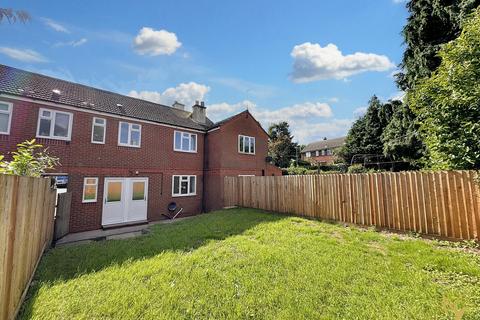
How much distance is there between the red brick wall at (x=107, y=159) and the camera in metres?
9.00

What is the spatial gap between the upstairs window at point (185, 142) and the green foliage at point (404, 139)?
14.9 m

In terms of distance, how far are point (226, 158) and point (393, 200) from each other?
398 inches

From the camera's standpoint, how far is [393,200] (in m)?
6.95

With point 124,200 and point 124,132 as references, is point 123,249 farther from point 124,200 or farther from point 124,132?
point 124,132

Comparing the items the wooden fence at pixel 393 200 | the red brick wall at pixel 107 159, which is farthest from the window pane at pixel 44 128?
the wooden fence at pixel 393 200

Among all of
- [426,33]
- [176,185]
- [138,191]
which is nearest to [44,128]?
[138,191]

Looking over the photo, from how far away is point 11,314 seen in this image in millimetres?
2758

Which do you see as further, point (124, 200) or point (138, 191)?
point (138, 191)

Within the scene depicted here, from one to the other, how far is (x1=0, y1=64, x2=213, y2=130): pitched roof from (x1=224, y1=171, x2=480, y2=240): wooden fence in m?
9.14

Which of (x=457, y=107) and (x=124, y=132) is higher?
(x=124, y=132)

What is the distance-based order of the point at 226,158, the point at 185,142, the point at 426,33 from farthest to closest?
the point at 226,158 < the point at 185,142 < the point at 426,33

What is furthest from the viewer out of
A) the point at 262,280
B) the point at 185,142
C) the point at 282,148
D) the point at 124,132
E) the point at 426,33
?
the point at 282,148

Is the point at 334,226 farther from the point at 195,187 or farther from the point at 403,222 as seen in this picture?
→ the point at 195,187

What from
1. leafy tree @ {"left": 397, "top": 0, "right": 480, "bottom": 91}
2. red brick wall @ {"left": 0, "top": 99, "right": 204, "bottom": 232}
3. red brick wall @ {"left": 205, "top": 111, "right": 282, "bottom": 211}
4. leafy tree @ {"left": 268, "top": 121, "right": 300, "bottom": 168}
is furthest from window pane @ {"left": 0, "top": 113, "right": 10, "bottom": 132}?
leafy tree @ {"left": 268, "top": 121, "right": 300, "bottom": 168}
